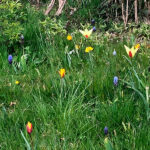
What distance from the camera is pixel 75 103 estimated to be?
2098 mm

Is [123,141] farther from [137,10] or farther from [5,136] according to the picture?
[137,10]

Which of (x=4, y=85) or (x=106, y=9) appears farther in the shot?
(x=106, y=9)

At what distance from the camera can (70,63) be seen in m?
2.65

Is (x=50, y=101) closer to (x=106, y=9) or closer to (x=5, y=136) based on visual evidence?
(x=5, y=136)

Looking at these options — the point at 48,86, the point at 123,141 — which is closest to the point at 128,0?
the point at 48,86

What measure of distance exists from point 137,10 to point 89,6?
0.62 m

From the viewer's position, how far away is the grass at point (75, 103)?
1.71m

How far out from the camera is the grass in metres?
1.71

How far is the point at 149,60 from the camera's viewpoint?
8.77ft

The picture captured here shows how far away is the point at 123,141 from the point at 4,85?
1098mm

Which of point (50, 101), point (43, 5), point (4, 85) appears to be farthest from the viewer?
point (43, 5)

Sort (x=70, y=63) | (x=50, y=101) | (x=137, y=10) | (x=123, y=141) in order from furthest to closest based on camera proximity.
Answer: (x=137, y=10) → (x=70, y=63) → (x=50, y=101) → (x=123, y=141)

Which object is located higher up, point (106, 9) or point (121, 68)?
point (106, 9)

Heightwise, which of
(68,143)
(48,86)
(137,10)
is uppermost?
(137,10)
